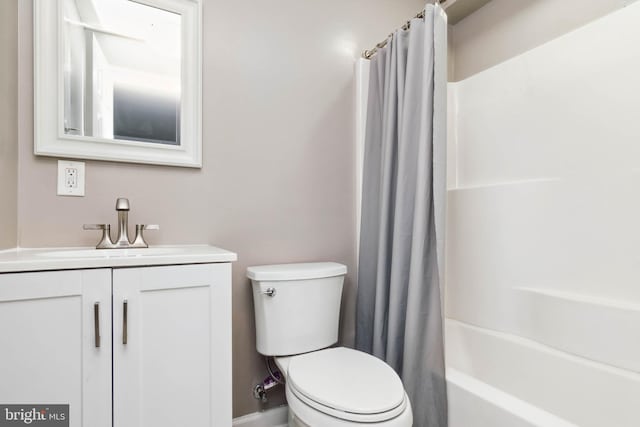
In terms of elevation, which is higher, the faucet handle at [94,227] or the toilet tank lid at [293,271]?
the faucet handle at [94,227]

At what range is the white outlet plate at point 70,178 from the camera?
1.17 meters

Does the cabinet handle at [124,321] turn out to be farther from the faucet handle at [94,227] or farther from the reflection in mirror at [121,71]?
the reflection in mirror at [121,71]

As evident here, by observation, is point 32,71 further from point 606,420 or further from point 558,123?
point 606,420

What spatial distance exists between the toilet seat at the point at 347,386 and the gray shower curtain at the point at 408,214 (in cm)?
23

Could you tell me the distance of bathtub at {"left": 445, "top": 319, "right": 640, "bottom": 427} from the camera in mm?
1031

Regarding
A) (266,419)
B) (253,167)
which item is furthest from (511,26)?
(266,419)

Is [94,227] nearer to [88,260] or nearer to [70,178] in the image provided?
[70,178]

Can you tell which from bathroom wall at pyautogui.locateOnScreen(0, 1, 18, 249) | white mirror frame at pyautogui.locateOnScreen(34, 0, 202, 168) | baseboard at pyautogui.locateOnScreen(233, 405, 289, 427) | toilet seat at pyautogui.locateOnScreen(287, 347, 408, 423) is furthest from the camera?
baseboard at pyautogui.locateOnScreen(233, 405, 289, 427)

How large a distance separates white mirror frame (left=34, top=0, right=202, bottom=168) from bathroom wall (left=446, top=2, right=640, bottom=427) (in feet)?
4.34

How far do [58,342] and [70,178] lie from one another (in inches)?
24.9

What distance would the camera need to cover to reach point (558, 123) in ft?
4.49

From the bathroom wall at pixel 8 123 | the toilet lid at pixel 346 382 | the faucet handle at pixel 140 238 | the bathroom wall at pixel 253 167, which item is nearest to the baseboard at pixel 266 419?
the bathroom wall at pixel 253 167

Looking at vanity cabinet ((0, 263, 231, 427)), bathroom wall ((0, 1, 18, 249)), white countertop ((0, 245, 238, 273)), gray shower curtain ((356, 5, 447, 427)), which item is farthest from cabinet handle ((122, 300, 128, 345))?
gray shower curtain ((356, 5, 447, 427))

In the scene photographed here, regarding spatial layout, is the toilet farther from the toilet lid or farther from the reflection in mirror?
the reflection in mirror
